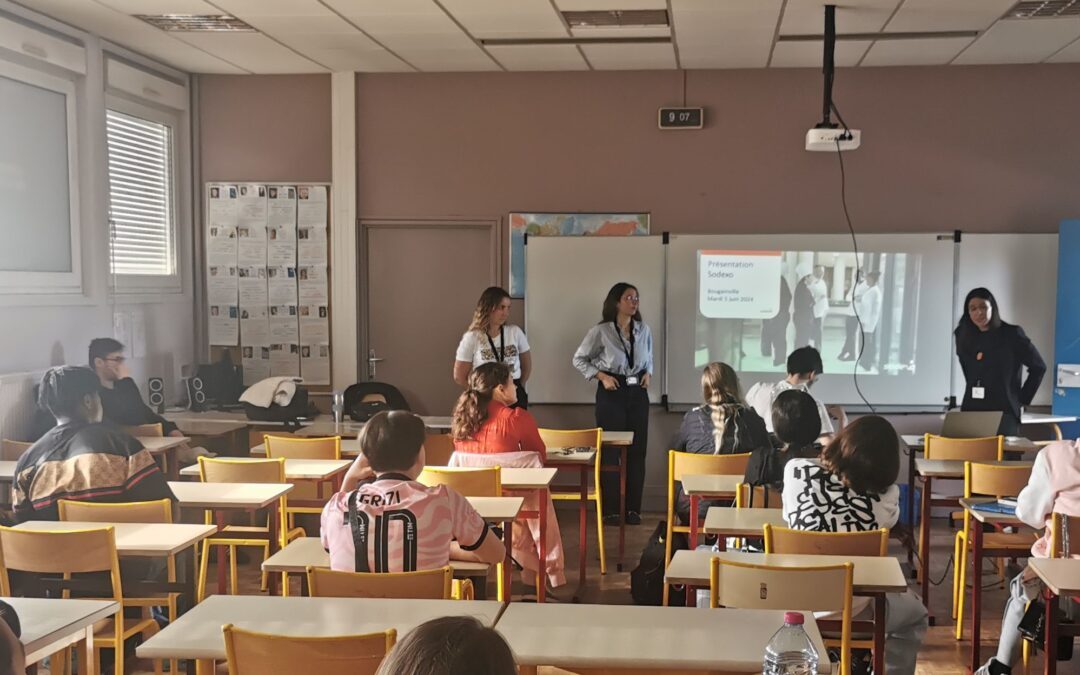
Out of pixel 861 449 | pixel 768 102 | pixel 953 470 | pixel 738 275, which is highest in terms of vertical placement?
pixel 768 102

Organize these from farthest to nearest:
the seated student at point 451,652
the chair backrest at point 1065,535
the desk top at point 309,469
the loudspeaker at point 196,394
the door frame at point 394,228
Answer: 1. the door frame at point 394,228
2. the loudspeaker at point 196,394
3. the desk top at point 309,469
4. the chair backrest at point 1065,535
5. the seated student at point 451,652

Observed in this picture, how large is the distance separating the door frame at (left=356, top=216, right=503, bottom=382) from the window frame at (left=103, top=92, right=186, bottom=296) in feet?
4.21

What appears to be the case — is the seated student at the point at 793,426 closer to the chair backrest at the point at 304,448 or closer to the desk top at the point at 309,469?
the desk top at the point at 309,469

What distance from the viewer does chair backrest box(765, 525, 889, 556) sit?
10.5ft

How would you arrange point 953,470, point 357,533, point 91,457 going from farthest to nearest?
point 953,470, point 91,457, point 357,533

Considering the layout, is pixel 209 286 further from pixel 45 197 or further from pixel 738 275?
pixel 738 275

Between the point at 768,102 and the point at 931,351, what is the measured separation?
6.69 ft

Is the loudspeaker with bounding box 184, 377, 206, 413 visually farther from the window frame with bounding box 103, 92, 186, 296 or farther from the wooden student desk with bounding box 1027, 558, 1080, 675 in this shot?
the wooden student desk with bounding box 1027, 558, 1080, 675

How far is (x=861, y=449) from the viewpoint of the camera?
335 centimetres

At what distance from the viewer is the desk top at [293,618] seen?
2355mm

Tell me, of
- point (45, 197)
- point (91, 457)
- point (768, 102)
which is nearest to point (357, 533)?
point (91, 457)

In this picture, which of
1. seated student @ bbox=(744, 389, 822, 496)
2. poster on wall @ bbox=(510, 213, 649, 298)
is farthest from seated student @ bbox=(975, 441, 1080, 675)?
poster on wall @ bbox=(510, 213, 649, 298)

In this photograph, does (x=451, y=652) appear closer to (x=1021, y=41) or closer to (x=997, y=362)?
(x=997, y=362)

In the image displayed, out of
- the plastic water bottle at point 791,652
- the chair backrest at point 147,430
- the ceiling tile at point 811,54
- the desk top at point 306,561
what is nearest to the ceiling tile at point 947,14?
the ceiling tile at point 811,54
